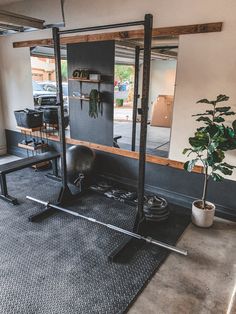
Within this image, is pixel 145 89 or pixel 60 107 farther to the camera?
pixel 60 107

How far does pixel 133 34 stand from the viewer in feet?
10.3

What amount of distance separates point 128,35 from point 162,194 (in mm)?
2195

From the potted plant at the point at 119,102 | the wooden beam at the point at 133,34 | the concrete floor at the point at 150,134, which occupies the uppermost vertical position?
the wooden beam at the point at 133,34

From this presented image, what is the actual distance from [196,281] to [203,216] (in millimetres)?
846

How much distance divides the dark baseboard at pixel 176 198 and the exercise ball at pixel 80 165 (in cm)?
48

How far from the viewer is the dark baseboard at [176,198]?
2.96 metres

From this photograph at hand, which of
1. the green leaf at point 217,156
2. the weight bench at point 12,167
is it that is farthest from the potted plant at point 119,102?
the green leaf at point 217,156

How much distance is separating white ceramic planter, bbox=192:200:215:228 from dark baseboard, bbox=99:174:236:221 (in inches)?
10.7

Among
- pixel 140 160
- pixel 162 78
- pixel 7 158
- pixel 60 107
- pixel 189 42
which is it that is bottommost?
pixel 7 158

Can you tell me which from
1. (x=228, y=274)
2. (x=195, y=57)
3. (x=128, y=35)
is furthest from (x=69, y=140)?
(x=228, y=274)

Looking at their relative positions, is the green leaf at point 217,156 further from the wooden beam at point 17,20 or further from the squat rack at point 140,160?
the wooden beam at point 17,20

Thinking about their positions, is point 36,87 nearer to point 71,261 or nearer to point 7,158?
point 7,158

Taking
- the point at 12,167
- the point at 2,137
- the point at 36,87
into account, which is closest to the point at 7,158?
the point at 2,137

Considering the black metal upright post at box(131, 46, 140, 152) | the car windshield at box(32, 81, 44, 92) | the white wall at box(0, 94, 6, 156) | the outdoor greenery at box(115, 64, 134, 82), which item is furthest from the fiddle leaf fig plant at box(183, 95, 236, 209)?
the white wall at box(0, 94, 6, 156)
